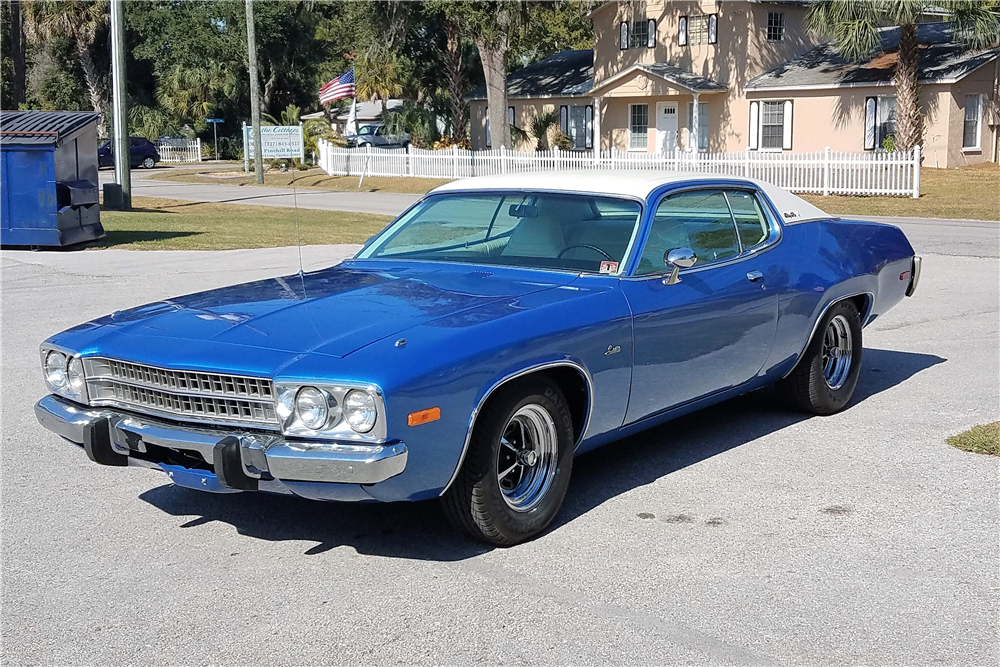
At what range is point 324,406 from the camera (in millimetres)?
4316

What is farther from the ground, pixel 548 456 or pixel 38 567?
pixel 548 456

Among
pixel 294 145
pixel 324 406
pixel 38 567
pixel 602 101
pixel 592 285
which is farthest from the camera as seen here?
pixel 602 101

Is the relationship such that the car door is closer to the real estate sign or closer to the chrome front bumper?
the chrome front bumper

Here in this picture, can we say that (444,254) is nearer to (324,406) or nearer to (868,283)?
(324,406)

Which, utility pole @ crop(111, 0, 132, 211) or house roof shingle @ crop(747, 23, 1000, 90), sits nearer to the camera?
utility pole @ crop(111, 0, 132, 211)

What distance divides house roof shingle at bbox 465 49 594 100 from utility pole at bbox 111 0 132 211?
21.2m

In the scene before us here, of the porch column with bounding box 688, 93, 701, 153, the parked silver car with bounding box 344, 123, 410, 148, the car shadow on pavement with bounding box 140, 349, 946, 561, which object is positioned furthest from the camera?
the parked silver car with bounding box 344, 123, 410, 148

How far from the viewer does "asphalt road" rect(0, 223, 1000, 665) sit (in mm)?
3939

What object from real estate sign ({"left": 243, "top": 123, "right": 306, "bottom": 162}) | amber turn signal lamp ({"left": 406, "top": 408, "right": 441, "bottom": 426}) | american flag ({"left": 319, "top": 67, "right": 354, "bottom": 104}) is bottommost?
amber turn signal lamp ({"left": 406, "top": 408, "right": 441, "bottom": 426})

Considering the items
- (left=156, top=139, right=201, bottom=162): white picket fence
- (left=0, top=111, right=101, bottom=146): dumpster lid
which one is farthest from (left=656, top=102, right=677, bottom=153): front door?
(left=156, top=139, right=201, bottom=162): white picket fence

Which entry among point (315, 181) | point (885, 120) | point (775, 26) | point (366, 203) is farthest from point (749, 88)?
point (315, 181)

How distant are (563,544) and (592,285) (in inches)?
49.2

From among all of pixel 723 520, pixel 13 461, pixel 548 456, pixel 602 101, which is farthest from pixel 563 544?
pixel 602 101

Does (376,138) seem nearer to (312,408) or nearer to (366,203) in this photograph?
(366,203)
